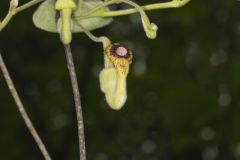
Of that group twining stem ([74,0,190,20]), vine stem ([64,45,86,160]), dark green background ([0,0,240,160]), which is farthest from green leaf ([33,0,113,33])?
dark green background ([0,0,240,160])

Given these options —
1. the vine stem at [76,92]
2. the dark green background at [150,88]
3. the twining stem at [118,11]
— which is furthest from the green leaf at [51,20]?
the dark green background at [150,88]

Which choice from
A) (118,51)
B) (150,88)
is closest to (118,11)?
(118,51)

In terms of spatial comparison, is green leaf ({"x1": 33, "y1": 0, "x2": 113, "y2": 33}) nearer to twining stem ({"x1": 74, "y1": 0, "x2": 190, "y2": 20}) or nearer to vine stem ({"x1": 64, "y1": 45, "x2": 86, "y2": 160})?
twining stem ({"x1": 74, "y1": 0, "x2": 190, "y2": 20})

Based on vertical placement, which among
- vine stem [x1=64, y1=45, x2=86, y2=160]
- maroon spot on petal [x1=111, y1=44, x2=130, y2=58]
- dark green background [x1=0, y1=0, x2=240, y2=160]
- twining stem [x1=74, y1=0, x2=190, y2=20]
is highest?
twining stem [x1=74, y1=0, x2=190, y2=20]

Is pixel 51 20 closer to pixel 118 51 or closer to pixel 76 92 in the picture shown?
pixel 118 51

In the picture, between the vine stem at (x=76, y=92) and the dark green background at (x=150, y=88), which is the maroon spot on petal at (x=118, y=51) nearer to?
the vine stem at (x=76, y=92)

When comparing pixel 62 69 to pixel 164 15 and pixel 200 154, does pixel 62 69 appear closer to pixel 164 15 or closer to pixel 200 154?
pixel 164 15

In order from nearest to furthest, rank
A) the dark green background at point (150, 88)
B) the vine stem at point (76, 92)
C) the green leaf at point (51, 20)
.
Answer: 1. the vine stem at point (76, 92)
2. the green leaf at point (51, 20)
3. the dark green background at point (150, 88)

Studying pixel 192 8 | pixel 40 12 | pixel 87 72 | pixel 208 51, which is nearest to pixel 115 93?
pixel 40 12
